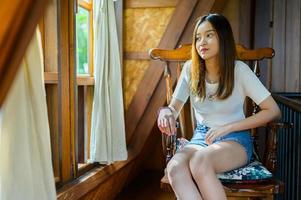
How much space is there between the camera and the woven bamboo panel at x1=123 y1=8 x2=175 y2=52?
2.98 m

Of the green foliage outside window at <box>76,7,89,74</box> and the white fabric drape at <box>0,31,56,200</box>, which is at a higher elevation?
the green foliage outside window at <box>76,7,89,74</box>

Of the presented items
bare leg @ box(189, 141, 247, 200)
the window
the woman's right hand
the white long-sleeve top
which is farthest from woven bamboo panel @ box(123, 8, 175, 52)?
bare leg @ box(189, 141, 247, 200)

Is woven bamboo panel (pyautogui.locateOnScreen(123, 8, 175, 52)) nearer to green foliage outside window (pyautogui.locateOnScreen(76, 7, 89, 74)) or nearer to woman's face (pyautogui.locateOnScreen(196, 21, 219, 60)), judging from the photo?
green foliage outside window (pyautogui.locateOnScreen(76, 7, 89, 74))

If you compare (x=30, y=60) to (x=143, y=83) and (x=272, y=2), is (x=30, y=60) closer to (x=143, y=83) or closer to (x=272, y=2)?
(x=143, y=83)

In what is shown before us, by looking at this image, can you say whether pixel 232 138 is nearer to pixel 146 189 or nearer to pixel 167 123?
pixel 167 123

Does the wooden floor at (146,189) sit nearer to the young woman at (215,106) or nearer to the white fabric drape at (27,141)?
the young woman at (215,106)

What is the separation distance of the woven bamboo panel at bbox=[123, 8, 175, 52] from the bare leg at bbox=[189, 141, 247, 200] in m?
1.65

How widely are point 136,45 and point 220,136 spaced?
1.68 metres

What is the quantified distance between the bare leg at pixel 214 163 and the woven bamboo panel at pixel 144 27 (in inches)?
64.8

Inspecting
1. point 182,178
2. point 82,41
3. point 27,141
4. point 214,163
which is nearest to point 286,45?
point 82,41

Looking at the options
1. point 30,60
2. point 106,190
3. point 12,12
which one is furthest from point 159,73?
point 12,12

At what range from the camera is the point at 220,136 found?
1.59 metres

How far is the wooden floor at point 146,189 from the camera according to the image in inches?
110

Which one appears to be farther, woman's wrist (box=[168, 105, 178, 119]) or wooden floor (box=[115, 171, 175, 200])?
wooden floor (box=[115, 171, 175, 200])
